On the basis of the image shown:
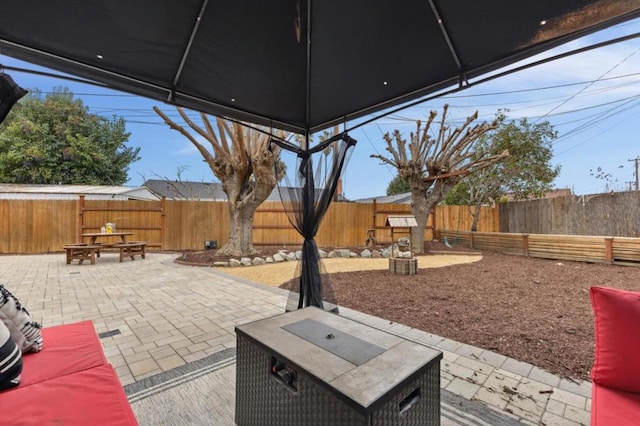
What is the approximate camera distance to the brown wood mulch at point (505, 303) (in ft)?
7.86

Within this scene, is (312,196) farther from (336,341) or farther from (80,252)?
(80,252)

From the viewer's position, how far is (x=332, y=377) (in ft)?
3.50

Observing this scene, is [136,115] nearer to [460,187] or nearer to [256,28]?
[256,28]

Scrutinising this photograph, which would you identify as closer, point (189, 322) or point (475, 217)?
point (189, 322)

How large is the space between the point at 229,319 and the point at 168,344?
688mm

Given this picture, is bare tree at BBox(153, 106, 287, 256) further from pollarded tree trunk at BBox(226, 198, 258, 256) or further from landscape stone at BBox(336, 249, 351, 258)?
landscape stone at BBox(336, 249, 351, 258)

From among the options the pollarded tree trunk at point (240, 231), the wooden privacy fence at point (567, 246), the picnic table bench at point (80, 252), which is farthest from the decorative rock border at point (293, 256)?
the wooden privacy fence at point (567, 246)

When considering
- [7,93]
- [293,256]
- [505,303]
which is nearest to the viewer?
[7,93]

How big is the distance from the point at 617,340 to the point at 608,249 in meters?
6.57

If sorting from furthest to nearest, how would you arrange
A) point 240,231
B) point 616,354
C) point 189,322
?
point 240,231, point 189,322, point 616,354

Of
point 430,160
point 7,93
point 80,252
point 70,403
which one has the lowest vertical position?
point 80,252

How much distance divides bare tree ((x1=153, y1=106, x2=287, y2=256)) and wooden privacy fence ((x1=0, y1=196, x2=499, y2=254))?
5.77ft

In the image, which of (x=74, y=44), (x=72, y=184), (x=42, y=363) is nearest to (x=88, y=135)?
(x=72, y=184)

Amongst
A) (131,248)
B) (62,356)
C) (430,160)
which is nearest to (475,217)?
(430,160)
